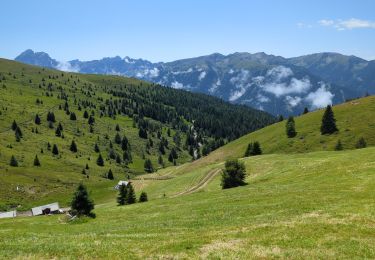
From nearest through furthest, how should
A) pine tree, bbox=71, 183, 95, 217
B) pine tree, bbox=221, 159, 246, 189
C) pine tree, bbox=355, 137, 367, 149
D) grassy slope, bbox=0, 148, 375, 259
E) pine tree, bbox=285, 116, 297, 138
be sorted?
grassy slope, bbox=0, 148, 375, 259
pine tree, bbox=71, 183, 95, 217
pine tree, bbox=221, 159, 246, 189
pine tree, bbox=355, 137, 367, 149
pine tree, bbox=285, 116, 297, 138

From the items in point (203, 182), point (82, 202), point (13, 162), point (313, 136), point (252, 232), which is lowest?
point (203, 182)

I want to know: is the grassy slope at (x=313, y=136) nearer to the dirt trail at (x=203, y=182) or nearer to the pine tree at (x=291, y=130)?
the pine tree at (x=291, y=130)

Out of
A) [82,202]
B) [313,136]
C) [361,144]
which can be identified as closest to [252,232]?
[82,202]

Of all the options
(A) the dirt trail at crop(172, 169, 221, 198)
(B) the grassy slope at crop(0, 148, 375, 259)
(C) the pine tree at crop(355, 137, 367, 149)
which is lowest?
(A) the dirt trail at crop(172, 169, 221, 198)

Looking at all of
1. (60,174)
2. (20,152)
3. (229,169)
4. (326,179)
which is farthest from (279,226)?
(20,152)

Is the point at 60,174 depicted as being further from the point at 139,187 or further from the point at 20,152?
the point at 139,187

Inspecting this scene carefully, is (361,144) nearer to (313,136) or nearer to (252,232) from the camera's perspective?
(313,136)

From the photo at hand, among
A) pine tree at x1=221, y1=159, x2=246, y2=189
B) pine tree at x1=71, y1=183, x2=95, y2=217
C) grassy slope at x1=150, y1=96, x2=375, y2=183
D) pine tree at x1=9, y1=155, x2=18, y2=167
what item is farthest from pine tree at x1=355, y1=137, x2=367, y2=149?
pine tree at x1=9, y1=155, x2=18, y2=167

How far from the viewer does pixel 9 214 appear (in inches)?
4286

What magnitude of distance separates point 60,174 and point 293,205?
148 meters

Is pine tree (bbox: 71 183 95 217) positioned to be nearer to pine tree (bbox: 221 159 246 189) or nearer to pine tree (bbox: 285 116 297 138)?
pine tree (bbox: 221 159 246 189)

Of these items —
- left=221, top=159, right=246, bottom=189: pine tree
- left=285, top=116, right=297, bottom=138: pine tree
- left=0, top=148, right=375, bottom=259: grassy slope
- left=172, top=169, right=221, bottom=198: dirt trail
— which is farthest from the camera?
left=285, top=116, right=297, bottom=138: pine tree

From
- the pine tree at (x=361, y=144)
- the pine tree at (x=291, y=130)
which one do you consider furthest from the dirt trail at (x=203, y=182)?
the pine tree at (x=291, y=130)

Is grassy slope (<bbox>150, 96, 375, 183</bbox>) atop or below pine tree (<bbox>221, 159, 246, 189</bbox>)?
atop
